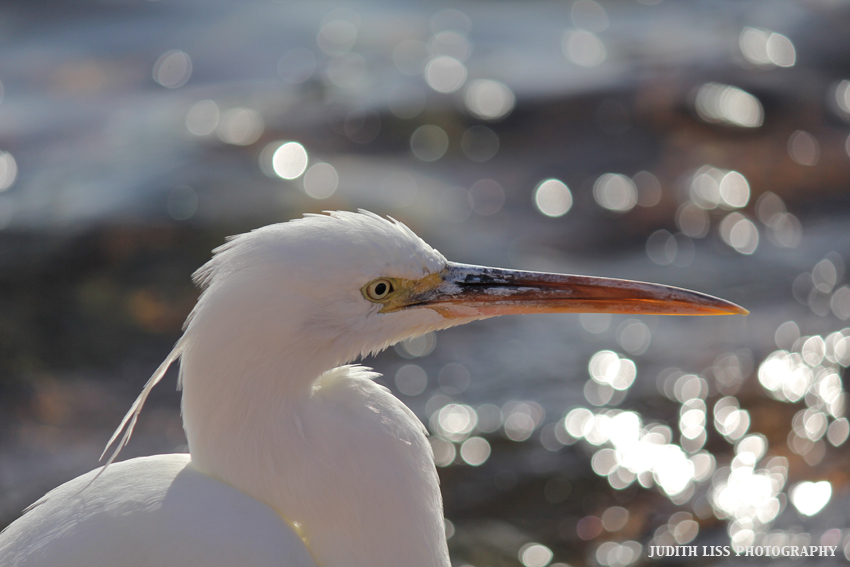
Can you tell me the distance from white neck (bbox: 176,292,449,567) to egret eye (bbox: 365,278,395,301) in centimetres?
22

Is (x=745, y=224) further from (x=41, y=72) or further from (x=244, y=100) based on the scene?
(x=41, y=72)

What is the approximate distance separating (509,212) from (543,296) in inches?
185

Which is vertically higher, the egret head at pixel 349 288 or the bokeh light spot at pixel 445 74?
the bokeh light spot at pixel 445 74

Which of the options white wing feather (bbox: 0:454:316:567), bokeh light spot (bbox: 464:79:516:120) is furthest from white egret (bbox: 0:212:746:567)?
bokeh light spot (bbox: 464:79:516:120)

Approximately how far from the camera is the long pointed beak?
2.55 metres

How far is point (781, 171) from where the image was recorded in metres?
7.33

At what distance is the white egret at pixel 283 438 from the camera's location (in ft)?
7.34

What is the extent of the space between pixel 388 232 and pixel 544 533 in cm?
262

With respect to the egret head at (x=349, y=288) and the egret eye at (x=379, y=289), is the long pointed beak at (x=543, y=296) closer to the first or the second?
the egret head at (x=349, y=288)

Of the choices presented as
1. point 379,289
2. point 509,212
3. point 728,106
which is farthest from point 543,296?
point 728,106

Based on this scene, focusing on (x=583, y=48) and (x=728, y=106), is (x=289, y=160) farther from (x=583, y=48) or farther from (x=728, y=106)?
(x=728, y=106)

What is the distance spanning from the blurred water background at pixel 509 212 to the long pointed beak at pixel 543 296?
6.70ft

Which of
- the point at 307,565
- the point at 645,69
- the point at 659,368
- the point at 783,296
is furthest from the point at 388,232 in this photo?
the point at 645,69

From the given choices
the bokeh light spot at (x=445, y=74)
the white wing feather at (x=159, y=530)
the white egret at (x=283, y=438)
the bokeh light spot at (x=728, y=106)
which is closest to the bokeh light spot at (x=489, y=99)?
the bokeh light spot at (x=445, y=74)
